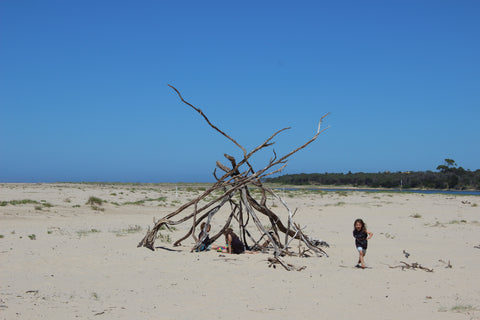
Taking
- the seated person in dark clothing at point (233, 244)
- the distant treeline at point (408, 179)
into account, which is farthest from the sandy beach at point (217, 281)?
the distant treeline at point (408, 179)

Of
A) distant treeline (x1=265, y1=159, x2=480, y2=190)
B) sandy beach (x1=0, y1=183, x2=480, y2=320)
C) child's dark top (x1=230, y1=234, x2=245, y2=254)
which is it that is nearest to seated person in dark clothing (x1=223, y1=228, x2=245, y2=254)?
child's dark top (x1=230, y1=234, x2=245, y2=254)

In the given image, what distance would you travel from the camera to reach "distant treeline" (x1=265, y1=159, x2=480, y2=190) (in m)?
73.6

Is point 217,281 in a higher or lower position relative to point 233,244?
lower

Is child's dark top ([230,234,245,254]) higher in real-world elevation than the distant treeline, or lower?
lower

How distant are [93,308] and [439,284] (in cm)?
565

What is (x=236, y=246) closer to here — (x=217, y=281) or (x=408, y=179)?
(x=217, y=281)

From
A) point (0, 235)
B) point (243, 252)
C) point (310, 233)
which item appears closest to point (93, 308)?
point (243, 252)

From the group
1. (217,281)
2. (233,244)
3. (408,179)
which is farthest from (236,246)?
(408,179)

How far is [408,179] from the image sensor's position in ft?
261

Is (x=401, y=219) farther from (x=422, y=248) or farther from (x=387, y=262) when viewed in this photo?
(x=387, y=262)

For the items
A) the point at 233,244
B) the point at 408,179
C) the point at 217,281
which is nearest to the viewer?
the point at 217,281

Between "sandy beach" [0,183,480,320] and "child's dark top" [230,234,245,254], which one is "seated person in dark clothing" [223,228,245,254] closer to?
"child's dark top" [230,234,245,254]

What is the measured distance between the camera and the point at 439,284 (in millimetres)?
7789

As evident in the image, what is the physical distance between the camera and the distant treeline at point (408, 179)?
7356 cm
